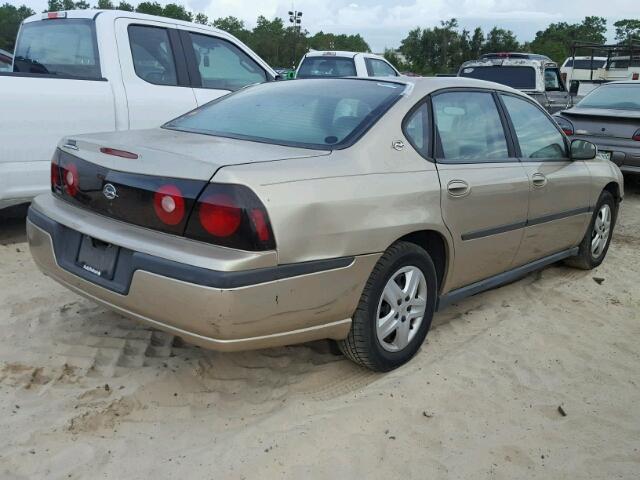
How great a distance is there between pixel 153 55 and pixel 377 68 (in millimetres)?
6546

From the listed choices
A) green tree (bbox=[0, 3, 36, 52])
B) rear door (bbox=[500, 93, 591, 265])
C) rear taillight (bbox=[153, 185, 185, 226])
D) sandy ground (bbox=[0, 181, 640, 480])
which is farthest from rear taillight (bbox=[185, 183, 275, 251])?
green tree (bbox=[0, 3, 36, 52])

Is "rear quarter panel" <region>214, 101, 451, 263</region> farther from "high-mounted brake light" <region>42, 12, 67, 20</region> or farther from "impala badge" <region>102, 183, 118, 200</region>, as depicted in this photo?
"high-mounted brake light" <region>42, 12, 67, 20</region>

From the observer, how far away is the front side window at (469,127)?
344 cm

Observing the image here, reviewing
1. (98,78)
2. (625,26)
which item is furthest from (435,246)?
(625,26)

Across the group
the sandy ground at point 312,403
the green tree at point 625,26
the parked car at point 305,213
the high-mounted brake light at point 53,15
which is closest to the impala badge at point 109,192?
the parked car at point 305,213

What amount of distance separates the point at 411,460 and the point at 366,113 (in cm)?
164

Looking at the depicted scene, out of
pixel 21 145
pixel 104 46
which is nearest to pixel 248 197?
pixel 21 145

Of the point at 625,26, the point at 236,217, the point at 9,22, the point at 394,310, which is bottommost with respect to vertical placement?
the point at 394,310

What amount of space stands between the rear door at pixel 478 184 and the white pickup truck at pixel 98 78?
112 inches

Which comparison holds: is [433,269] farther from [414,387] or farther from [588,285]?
[588,285]

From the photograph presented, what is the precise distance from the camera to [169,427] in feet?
8.93

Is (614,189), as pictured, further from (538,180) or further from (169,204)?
(169,204)

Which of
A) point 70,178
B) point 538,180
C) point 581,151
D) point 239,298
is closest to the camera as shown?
point 239,298

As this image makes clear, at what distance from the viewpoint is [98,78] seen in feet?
17.0
